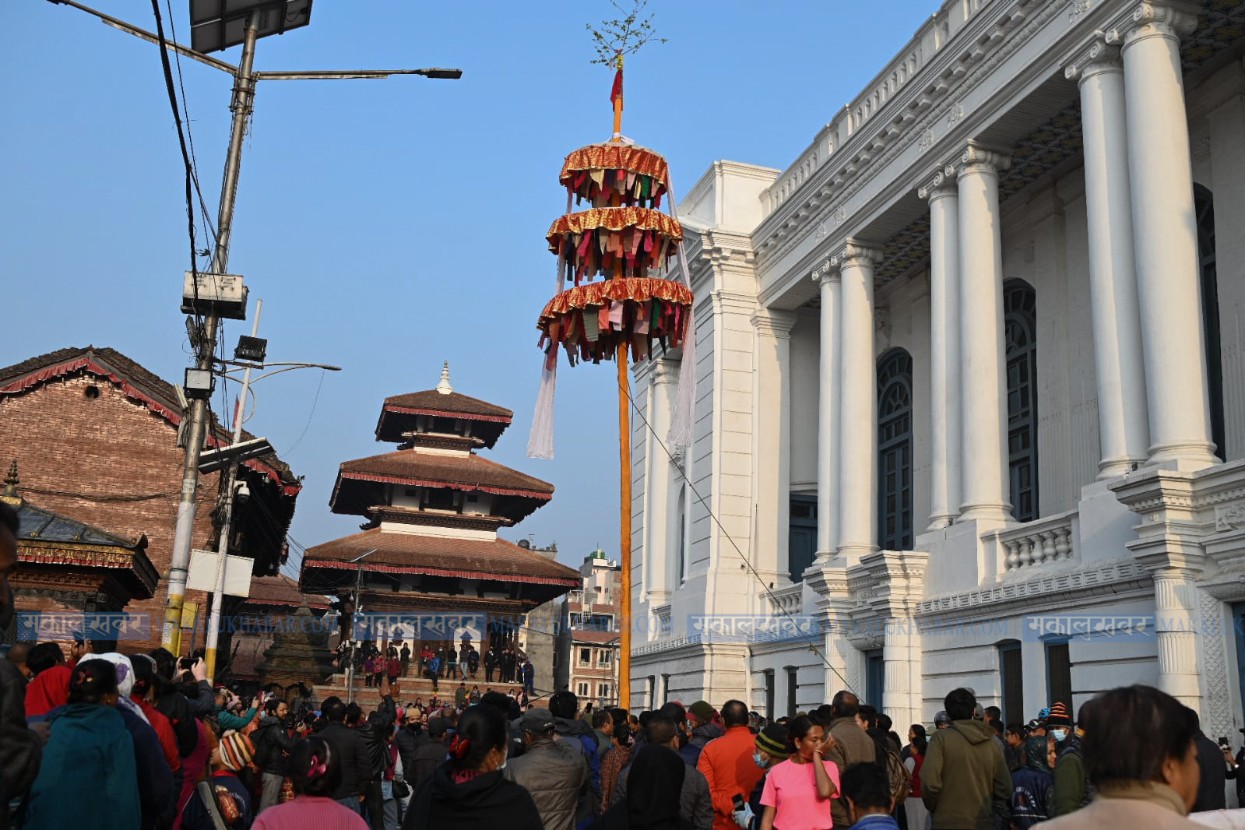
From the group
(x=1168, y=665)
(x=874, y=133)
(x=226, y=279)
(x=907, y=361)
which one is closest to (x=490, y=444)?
(x=907, y=361)

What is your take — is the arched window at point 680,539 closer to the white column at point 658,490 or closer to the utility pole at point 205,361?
the white column at point 658,490

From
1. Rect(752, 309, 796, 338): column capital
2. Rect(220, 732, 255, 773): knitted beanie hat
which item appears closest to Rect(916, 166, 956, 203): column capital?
Rect(752, 309, 796, 338): column capital

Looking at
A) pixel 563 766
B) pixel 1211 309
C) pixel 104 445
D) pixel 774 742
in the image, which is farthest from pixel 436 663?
pixel 563 766

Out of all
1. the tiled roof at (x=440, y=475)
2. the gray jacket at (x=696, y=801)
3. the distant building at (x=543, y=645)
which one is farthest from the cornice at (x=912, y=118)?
the distant building at (x=543, y=645)

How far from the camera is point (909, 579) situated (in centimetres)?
1877

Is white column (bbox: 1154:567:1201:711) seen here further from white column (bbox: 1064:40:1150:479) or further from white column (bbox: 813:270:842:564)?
Result: white column (bbox: 813:270:842:564)

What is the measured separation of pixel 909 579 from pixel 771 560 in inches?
270

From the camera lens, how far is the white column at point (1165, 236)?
535 inches

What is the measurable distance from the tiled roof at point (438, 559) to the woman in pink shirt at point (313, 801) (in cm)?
3695

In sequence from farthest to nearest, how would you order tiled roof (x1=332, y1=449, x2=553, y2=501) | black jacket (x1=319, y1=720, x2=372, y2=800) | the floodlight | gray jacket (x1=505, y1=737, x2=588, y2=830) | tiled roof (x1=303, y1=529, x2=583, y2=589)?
tiled roof (x1=332, y1=449, x2=553, y2=501) < tiled roof (x1=303, y1=529, x2=583, y2=589) < the floodlight < black jacket (x1=319, y1=720, x2=372, y2=800) < gray jacket (x1=505, y1=737, x2=588, y2=830)

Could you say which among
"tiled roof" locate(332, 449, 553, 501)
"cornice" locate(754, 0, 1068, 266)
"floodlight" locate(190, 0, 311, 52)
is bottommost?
"tiled roof" locate(332, 449, 553, 501)

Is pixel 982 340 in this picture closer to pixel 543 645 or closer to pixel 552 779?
pixel 552 779

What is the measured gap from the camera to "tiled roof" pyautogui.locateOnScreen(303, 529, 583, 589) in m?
41.2

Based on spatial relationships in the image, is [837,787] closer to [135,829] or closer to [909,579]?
[135,829]
